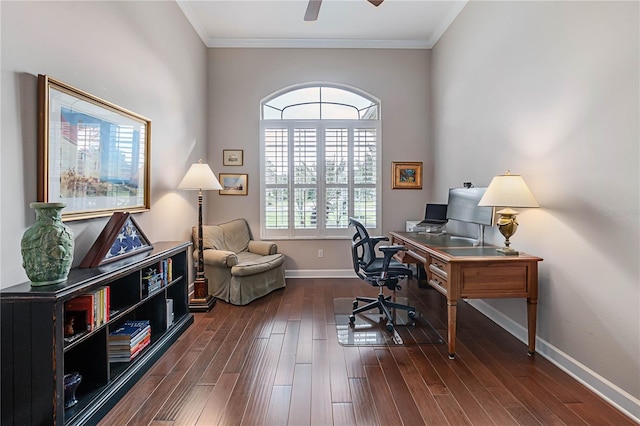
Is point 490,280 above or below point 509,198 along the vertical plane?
below

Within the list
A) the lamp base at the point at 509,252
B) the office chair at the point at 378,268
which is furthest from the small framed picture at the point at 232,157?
the lamp base at the point at 509,252

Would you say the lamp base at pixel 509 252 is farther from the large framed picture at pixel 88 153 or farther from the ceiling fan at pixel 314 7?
the large framed picture at pixel 88 153

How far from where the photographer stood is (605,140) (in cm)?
198

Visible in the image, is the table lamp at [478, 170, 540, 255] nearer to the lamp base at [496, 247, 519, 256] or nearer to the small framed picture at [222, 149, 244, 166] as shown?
the lamp base at [496, 247, 519, 256]

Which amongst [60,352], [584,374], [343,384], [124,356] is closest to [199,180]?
[124,356]

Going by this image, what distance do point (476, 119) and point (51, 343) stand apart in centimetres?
389

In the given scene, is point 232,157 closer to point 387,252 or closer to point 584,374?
point 387,252

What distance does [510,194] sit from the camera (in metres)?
2.48

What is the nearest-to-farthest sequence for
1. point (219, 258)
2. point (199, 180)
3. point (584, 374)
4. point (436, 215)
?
1. point (584, 374)
2. point (199, 180)
3. point (219, 258)
4. point (436, 215)

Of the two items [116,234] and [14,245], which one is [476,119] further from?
[14,245]

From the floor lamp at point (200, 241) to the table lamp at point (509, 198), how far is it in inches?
107

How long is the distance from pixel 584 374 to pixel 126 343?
2996mm

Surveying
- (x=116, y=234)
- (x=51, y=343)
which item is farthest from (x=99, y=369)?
(x=116, y=234)

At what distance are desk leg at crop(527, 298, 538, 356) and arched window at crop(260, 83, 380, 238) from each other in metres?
2.63
